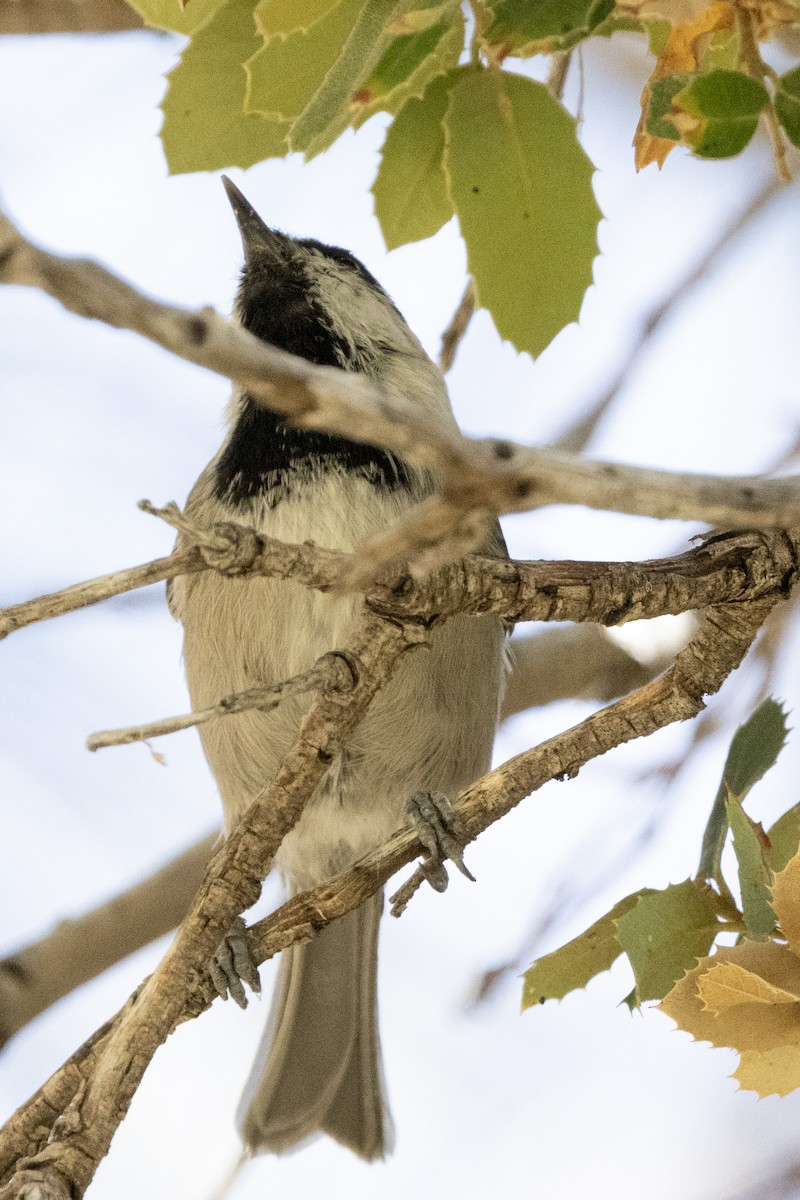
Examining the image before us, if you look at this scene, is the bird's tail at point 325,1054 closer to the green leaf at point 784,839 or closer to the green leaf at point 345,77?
the green leaf at point 784,839

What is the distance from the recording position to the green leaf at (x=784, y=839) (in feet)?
5.49

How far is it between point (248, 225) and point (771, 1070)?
7.99 ft

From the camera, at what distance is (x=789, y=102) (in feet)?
4.99

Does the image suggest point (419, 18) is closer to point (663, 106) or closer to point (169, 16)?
point (663, 106)

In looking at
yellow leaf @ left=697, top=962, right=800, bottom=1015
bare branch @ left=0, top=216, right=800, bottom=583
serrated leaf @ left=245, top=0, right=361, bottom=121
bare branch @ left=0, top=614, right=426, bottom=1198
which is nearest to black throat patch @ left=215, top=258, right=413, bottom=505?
bare branch @ left=0, top=614, right=426, bottom=1198

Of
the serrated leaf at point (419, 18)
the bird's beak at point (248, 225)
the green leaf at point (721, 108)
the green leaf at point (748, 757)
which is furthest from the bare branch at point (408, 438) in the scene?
the bird's beak at point (248, 225)

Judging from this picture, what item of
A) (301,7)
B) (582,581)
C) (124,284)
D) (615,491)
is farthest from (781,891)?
(301,7)

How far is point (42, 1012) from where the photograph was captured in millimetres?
3051

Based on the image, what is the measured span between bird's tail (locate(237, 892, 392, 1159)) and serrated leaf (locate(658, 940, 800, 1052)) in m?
1.57

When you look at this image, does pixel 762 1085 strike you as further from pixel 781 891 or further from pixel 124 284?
pixel 124 284

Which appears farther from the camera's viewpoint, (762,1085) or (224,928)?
(224,928)

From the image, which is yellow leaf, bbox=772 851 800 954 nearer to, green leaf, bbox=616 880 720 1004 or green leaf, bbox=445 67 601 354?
green leaf, bbox=616 880 720 1004

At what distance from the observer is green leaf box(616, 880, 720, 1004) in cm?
171

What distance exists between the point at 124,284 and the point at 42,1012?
8.38 feet
